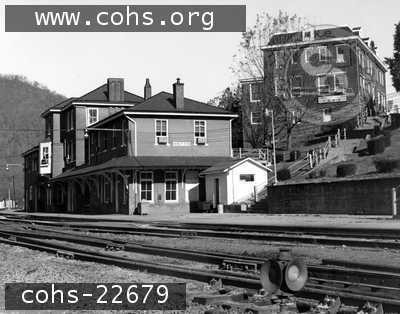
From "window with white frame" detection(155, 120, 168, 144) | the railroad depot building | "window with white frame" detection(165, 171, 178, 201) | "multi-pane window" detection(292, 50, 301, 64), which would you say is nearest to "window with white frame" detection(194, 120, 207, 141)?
"window with white frame" detection(155, 120, 168, 144)

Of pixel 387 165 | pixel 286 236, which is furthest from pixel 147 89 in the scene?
pixel 286 236

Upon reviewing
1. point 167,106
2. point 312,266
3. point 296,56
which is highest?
point 296,56

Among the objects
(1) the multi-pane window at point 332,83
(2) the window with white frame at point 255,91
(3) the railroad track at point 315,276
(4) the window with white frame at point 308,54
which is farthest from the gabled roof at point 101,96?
(3) the railroad track at point 315,276

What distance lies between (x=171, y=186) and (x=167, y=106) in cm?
603

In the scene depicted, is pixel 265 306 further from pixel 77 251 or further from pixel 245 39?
pixel 245 39

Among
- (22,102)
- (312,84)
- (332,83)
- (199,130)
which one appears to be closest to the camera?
(199,130)

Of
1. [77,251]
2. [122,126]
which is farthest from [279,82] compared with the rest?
[77,251]

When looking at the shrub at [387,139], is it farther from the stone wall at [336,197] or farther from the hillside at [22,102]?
the hillside at [22,102]

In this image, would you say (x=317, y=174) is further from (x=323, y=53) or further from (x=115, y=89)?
(x=115, y=89)

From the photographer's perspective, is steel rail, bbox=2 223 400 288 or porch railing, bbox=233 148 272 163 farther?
porch railing, bbox=233 148 272 163

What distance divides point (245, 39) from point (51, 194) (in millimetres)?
24977

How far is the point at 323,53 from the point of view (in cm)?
5828

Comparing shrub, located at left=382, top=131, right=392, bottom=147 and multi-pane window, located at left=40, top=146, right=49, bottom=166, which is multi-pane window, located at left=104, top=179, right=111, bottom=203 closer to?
multi-pane window, located at left=40, top=146, right=49, bottom=166
